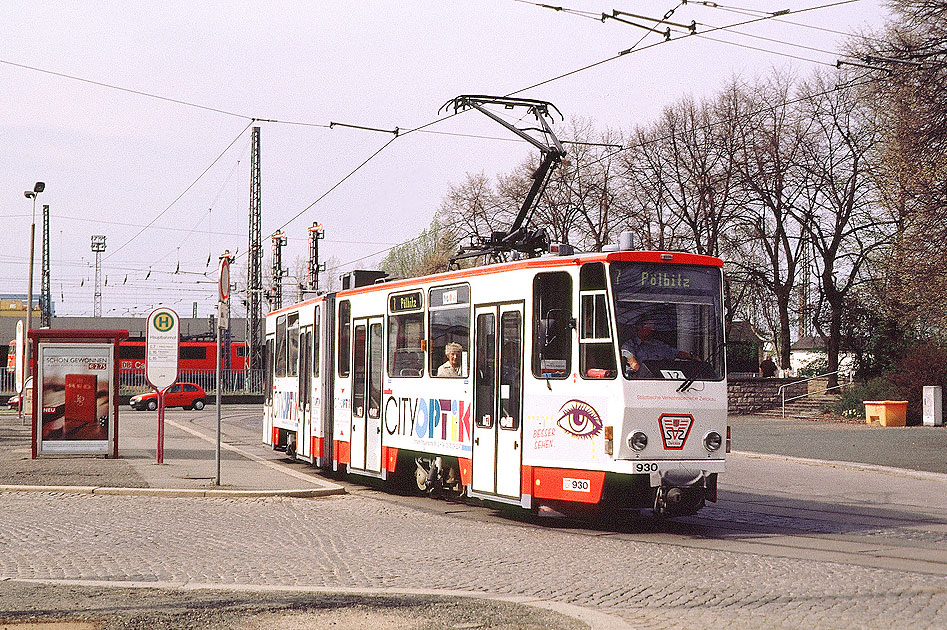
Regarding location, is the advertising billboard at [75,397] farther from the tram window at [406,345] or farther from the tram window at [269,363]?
the tram window at [406,345]

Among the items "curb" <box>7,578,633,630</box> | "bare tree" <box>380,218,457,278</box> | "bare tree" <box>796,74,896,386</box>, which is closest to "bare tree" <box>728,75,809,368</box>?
"bare tree" <box>796,74,896,386</box>

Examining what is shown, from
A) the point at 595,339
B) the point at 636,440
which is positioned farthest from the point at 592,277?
the point at 636,440

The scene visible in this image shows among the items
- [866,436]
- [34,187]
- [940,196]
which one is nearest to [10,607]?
[940,196]

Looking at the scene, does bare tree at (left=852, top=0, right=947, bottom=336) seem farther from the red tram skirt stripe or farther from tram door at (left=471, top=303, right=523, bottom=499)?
the red tram skirt stripe

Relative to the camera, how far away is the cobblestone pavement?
7.87 m

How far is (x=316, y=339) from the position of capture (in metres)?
19.0

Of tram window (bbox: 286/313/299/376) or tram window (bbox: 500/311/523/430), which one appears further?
tram window (bbox: 286/313/299/376)

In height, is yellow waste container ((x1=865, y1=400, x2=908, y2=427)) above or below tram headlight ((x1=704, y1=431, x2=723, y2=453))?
below

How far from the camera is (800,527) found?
1302 centimetres

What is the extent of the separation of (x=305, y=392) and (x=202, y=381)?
55.7 meters

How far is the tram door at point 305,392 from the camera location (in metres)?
19.4

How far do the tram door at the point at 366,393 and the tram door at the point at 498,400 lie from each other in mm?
2993

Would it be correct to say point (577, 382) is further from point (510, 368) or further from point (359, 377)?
point (359, 377)

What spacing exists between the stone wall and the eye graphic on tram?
3198 cm
